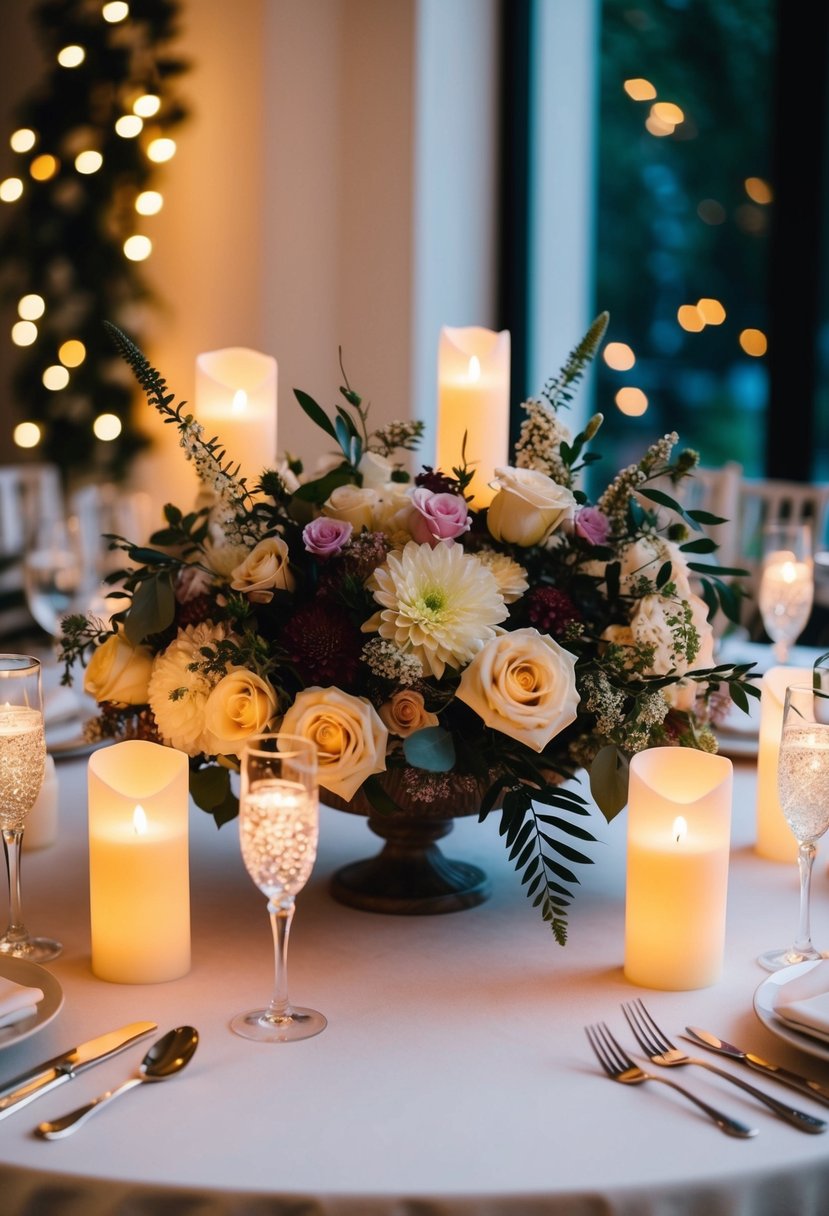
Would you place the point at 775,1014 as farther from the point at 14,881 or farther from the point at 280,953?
the point at 14,881

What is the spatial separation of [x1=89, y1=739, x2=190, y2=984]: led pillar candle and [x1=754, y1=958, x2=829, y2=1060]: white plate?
468 millimetres

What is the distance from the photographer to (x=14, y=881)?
125 cm

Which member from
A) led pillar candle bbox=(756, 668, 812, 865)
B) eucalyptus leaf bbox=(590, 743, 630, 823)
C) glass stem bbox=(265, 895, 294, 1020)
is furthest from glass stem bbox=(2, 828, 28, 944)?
led pillar candle bbox=(756, 668, 812, 865)

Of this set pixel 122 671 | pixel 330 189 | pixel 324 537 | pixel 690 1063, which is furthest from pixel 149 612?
pixel 330 189

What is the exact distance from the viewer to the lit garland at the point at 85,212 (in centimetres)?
470

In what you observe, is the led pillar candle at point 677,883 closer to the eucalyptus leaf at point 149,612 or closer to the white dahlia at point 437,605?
the white dahlia at point 437,605

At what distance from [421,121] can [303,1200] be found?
3.94 meters

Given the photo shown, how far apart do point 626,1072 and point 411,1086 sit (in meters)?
0.15

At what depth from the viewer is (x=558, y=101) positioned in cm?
471

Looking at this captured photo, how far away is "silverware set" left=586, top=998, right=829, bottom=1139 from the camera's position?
0.94 m

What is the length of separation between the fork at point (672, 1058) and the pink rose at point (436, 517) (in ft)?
1.45

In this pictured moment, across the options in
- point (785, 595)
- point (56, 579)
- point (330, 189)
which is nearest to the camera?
point (785, 595)

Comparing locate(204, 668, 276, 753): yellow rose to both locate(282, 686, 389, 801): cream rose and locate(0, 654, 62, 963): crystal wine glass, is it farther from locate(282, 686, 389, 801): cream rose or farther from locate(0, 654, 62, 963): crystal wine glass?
locate(0, 654, 62, 963): crystal wine glass

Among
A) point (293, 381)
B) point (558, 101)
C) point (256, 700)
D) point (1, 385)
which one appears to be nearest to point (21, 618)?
point (293, 381)
